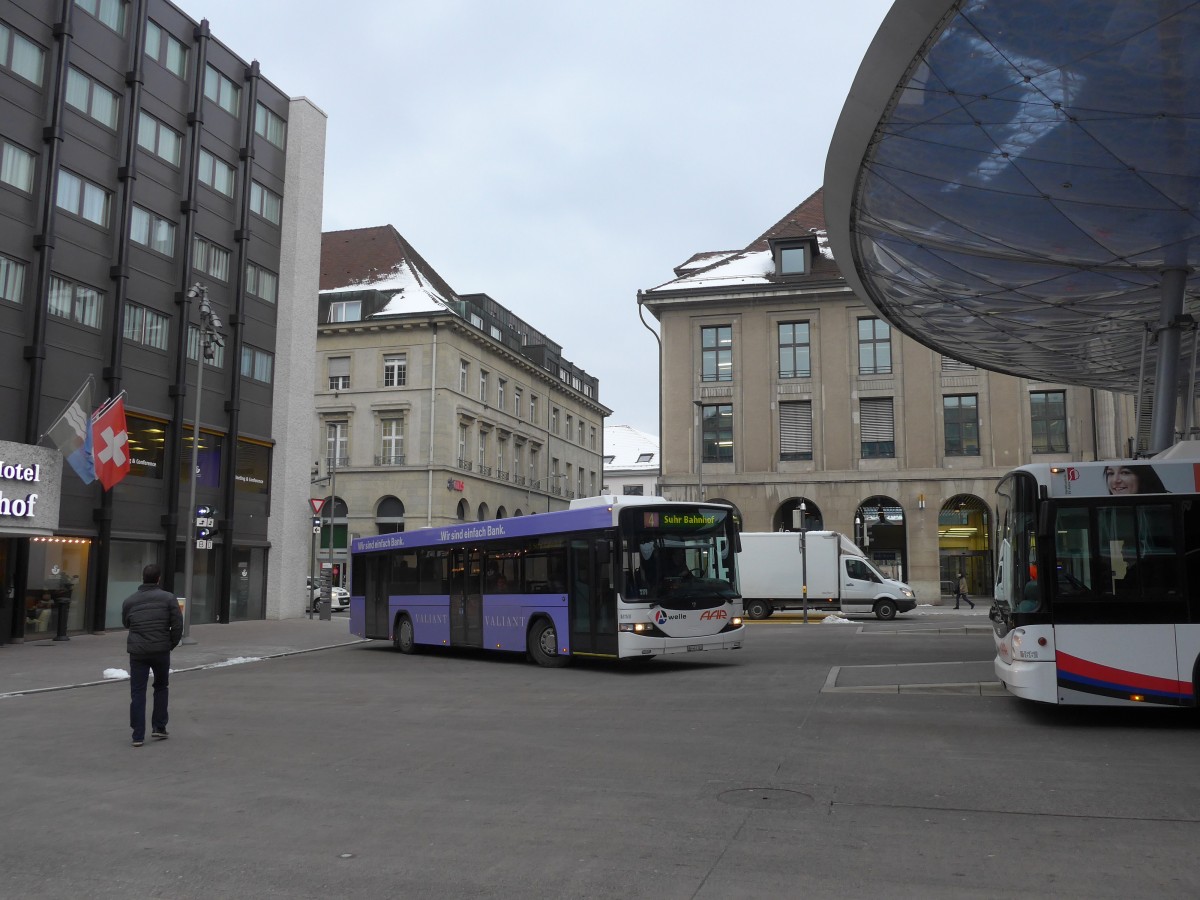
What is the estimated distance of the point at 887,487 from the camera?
4741 centimetres

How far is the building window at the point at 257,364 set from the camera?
34.0 metres

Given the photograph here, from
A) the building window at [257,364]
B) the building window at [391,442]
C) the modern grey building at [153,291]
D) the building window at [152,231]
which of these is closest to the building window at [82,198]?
the modern grey building at [153,291]

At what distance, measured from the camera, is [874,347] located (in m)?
48.6

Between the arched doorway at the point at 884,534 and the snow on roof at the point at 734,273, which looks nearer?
the arched doorway at the point at 884,534

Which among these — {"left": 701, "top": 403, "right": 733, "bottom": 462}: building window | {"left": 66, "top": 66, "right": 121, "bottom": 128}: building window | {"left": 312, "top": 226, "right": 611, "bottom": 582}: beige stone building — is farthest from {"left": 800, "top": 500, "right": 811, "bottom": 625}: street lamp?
{"left": 312, "top": 226, "right": 611, "bottom": 582}: beige stone building

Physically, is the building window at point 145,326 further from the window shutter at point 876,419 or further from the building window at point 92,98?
the window shutter at point 876,419

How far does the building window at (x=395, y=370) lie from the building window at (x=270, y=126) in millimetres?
23669

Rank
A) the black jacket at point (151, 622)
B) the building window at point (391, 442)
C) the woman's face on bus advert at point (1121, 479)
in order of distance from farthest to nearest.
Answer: the building window at point (391, 442) < the woman's face on bus advert at point (1121, 479) < the black jacket at point (151, 622)

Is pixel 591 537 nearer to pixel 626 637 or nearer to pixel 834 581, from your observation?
pixel 626 637

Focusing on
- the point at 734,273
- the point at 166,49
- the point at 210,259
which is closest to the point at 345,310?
the point at 734,273

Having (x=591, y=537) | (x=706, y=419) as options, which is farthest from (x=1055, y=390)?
(x=591, y=537)

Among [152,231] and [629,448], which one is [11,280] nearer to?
[152,231]

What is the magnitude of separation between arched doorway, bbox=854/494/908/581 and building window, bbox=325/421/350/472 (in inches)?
1158

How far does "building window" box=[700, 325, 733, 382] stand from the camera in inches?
1964
